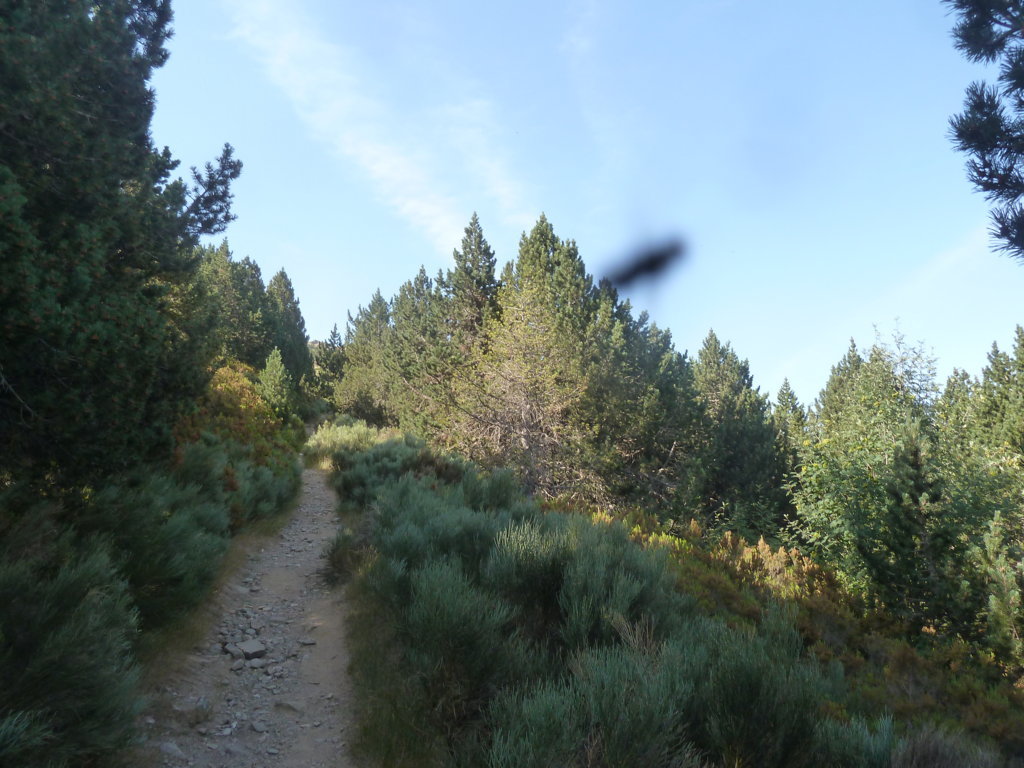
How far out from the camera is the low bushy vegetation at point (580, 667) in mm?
2393

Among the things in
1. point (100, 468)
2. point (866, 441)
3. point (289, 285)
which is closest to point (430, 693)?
point (100, 468)

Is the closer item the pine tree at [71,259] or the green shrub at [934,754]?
the green shrub at [934,754]

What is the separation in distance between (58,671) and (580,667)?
9.28 ft

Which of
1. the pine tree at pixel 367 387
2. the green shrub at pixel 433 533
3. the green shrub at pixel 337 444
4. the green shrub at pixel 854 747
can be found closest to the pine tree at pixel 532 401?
the green shrub at pixel 337 444

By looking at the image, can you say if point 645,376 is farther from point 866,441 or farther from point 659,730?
point 659,730

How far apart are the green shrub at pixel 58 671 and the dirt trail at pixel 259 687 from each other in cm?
74

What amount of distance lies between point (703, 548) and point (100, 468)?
1072 cm

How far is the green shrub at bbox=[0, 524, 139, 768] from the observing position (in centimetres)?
226

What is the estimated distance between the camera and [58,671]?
2.51 metres

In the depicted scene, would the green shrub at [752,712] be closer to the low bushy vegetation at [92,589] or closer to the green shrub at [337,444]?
the low bushy vegetation at [92,589]

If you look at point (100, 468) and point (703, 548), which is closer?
point (100, 468)

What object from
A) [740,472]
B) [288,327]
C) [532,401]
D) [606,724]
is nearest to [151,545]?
[606,724]

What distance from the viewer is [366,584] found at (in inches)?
245

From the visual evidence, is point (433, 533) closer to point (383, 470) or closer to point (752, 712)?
point (752, 712)
